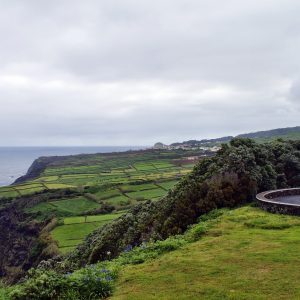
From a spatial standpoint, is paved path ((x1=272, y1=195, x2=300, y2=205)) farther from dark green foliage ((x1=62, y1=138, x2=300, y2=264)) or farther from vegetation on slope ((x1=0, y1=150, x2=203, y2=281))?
vegetation on slope ((x1=0, y1=150, x2=203, y2=281))

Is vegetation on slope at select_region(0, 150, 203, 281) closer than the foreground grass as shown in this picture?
No

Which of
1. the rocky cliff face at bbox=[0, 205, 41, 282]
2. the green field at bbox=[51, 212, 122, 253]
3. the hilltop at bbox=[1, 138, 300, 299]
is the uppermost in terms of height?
the hilltop at bbox=[1, 138, 300, 299]

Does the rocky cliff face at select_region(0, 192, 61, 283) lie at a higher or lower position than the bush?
lower

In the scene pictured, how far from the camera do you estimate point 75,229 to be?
55062 millimetres

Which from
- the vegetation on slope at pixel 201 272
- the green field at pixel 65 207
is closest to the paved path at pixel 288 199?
the vegetation on slope at pixel 201 272

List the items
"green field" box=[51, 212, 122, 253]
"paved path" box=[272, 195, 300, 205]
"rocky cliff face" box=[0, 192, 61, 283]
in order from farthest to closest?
"rocky cliff face" box=[0, 192, 61, 283] < "green field" box=[51, 212, 122, 253] < "paved path" box=[272, 195, 300, 205]

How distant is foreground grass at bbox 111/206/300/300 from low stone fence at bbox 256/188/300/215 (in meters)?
2.07

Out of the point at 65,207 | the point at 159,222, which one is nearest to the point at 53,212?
the point at 65,207

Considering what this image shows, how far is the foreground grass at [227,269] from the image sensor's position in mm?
11312

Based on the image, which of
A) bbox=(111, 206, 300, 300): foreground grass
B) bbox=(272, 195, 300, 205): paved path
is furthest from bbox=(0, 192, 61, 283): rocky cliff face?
bbox=(111, 206, 300, 300): foreground grass

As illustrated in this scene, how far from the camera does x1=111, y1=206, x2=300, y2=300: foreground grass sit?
11312 millimetres

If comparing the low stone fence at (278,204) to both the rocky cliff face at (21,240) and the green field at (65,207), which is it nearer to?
the rocky cliff face at (21,240)

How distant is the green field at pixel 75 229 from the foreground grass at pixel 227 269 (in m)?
30.3

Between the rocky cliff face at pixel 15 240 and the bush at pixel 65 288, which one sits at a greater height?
the bush at pixel 65 288
